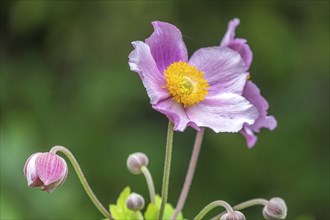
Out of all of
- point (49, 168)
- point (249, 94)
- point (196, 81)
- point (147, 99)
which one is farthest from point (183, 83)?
point (147, 99)

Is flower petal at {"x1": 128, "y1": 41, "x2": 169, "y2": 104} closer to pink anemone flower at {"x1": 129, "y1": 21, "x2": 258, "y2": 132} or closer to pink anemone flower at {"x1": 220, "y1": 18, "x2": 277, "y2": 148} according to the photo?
pink anemone flower at {"x1": 129, "y1": 21, "x2": 258, "y2": 132}

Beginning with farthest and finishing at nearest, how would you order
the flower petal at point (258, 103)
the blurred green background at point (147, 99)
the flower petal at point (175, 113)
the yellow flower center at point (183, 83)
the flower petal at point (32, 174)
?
1. the blurred green background at point (147, 99)
2. the flower petal at point (258, 103)
3. the yellow flower center at point (183, 83)
4. the flower petal at point (175, 113)
5. the flower petal at point (32, 174)

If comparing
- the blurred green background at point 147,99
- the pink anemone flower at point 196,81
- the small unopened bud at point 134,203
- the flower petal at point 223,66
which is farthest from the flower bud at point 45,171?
the blurred green background at point 147,99

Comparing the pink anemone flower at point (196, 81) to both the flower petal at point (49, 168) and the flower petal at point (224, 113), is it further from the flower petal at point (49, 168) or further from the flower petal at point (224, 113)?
the flower petal at point (49, 168)

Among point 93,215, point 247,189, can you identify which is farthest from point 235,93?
point 247,189

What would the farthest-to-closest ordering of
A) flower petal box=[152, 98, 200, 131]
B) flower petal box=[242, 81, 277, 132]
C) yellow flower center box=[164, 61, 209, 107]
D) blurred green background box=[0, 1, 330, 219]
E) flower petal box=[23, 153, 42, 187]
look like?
blurred green background box=[0, 1, 330, 219] < flower petal box=[242, 81, 277, 132] < yellow flower center box=[164, 61, 209, 107] < flower petal box=[152, 98, 200, 131] < flower petal box=[23, 153, 42, 187]

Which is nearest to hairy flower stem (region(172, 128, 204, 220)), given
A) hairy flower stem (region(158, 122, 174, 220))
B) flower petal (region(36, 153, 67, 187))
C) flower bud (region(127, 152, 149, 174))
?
hairy flower stem (region(158, 122, 174, 220))

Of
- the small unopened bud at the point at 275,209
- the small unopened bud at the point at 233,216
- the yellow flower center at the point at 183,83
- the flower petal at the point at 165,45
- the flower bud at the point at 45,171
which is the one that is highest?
the flower petal at the point at 165,45
